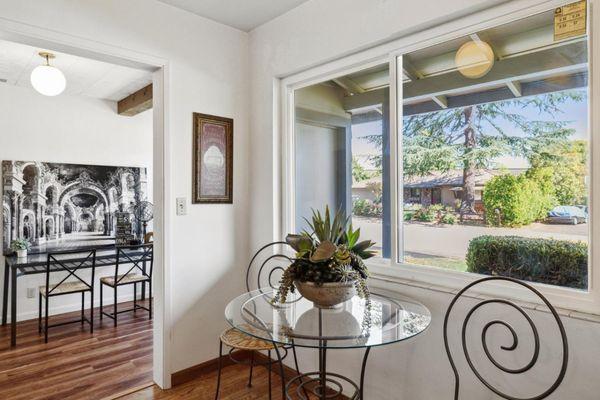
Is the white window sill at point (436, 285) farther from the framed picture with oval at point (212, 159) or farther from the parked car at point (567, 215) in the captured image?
the framed picture with oval at point (212, 159)

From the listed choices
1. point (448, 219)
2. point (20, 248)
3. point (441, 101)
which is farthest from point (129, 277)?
point (441, 101)

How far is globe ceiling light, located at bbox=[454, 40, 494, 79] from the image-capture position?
5.66 feet

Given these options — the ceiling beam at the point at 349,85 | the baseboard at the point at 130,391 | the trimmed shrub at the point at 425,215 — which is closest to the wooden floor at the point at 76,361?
the baseboard at the point at 130,391

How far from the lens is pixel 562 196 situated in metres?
1.51

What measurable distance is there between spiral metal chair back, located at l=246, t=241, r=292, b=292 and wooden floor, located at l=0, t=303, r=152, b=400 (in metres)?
0.98

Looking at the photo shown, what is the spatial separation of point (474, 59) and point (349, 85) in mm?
779

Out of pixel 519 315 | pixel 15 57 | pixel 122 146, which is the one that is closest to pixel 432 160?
pixel 519 315

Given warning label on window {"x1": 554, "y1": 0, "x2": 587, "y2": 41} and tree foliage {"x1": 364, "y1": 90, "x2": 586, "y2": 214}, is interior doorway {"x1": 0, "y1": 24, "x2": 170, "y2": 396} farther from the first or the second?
warning label on window {"x1": 554, "y1": 0, "x2": 587, "y2": 41}

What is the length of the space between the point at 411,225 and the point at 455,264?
310 mm

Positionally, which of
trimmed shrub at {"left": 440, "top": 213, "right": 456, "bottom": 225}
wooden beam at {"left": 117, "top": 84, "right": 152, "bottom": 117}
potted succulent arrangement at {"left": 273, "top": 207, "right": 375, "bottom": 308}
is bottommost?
potted succulent arrangement at {"left": 273, "top": 207, "right": 375, "bottom": 308}

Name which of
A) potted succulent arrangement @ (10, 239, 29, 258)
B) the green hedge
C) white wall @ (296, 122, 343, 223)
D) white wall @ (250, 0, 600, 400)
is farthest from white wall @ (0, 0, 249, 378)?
potted succulent arrangement @ (10, 239, 29, 258)

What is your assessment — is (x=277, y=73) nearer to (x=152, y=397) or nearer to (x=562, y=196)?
(x=562, y=196)

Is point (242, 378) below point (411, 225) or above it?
below

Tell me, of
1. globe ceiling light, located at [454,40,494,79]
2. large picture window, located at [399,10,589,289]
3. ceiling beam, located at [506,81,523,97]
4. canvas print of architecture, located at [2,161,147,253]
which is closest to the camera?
large picture window, located at [399,10,589,289]
